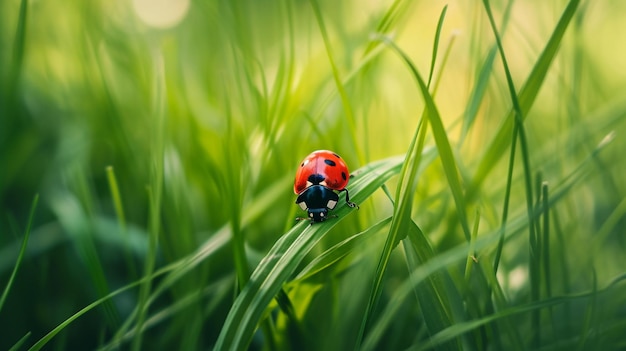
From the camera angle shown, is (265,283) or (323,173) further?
(323,173)

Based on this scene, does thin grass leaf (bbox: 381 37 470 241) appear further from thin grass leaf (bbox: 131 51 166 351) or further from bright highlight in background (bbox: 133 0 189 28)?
bright highlight in background (bbox: 133 0 189 28)

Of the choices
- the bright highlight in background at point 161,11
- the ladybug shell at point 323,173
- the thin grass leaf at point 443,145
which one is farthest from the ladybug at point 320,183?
the bright highlight in background at point 161,11

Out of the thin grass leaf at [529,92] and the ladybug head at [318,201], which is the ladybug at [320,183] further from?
the thin grass leaf at [529,92]

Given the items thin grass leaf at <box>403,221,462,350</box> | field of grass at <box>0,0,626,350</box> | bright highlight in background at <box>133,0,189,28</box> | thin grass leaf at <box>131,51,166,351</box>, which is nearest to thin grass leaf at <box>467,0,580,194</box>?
field of grass at <box>0,0,626,350</box>

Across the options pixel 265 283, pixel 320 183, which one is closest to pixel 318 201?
pixel 320 183

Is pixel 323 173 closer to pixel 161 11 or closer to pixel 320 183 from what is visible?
pixel 320 183

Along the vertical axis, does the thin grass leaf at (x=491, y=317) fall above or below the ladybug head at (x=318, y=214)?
A: below

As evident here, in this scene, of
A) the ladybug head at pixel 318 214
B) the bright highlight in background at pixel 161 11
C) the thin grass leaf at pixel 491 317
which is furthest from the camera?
the bright highlight in background at pixel 161 11
